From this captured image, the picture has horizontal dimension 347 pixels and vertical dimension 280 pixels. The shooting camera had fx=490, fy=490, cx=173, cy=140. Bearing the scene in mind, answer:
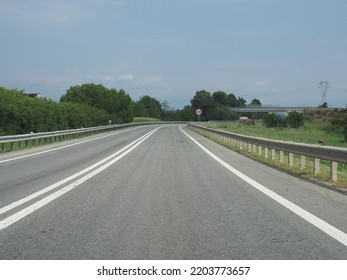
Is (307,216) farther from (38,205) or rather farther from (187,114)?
(187,114)

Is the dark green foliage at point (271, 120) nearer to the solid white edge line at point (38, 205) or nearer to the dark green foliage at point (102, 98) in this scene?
the dark green foliage at point (102, 98)

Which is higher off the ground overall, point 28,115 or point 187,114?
point 28,115

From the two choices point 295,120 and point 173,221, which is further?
point 295,120

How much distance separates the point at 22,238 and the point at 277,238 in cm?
342

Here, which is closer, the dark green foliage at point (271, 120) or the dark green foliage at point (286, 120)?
the dark green foliage at point (286, 120)

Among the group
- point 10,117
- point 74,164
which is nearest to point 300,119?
point 10,117

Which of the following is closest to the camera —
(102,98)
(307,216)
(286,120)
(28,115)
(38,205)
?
(307,216)

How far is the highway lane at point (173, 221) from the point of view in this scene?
5926 millimetres

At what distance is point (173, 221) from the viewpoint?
7656 millimetres

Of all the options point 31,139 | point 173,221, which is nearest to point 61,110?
point 31,139

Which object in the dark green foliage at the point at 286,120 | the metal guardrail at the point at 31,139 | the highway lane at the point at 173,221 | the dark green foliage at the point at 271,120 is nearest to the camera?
the highway lane at the point at 173,221

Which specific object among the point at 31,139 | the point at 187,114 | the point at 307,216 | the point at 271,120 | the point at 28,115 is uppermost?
the point at 28,115

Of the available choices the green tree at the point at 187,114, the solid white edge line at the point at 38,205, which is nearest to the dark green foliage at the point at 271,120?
the solid white edge line at the point at 38,205
